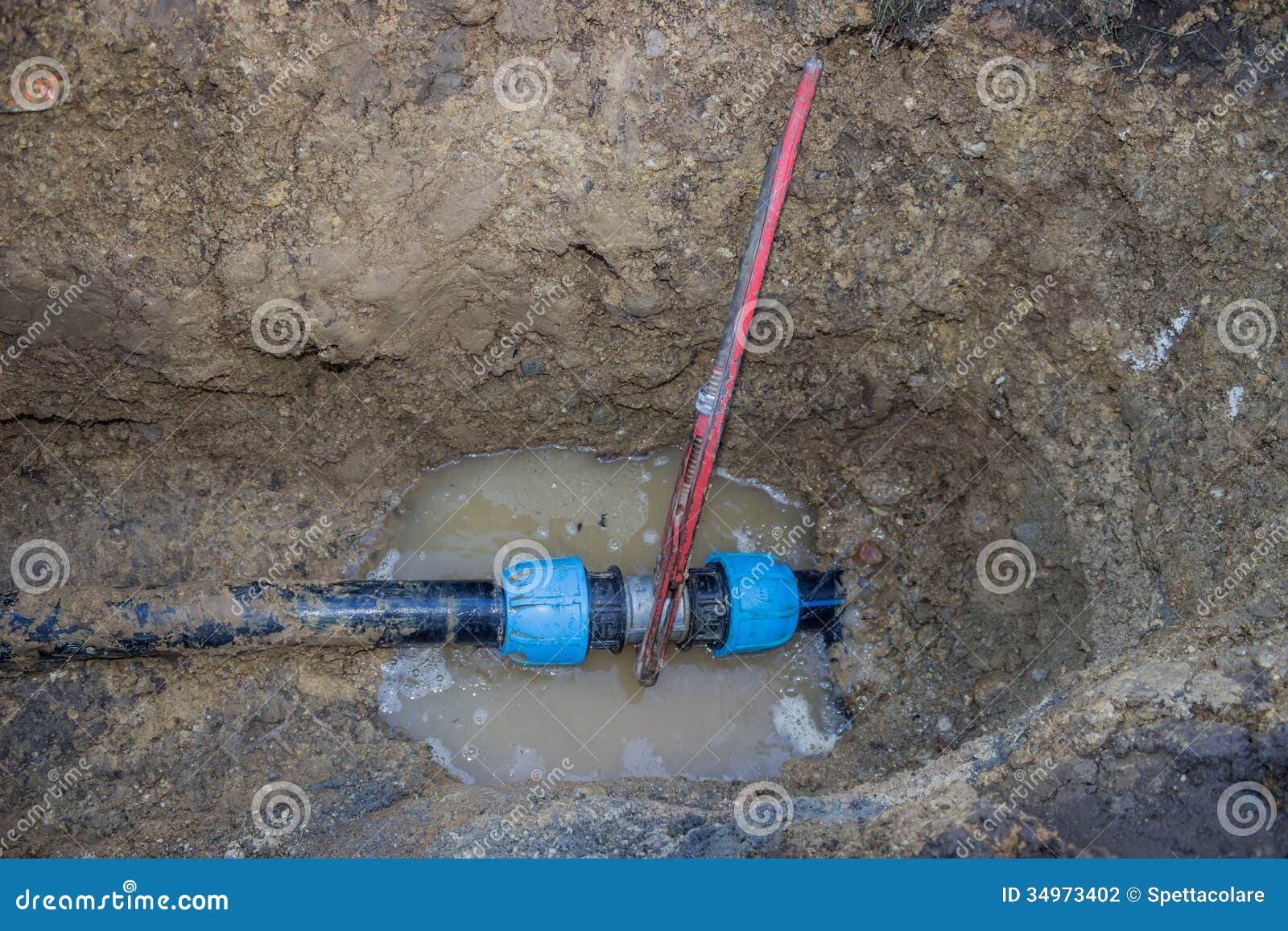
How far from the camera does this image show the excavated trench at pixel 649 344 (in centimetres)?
324

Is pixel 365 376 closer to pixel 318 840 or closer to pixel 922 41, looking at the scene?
pixel 318 840

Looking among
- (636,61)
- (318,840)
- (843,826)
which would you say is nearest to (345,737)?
(318,840)

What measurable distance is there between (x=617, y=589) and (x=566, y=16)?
82.7 inches
